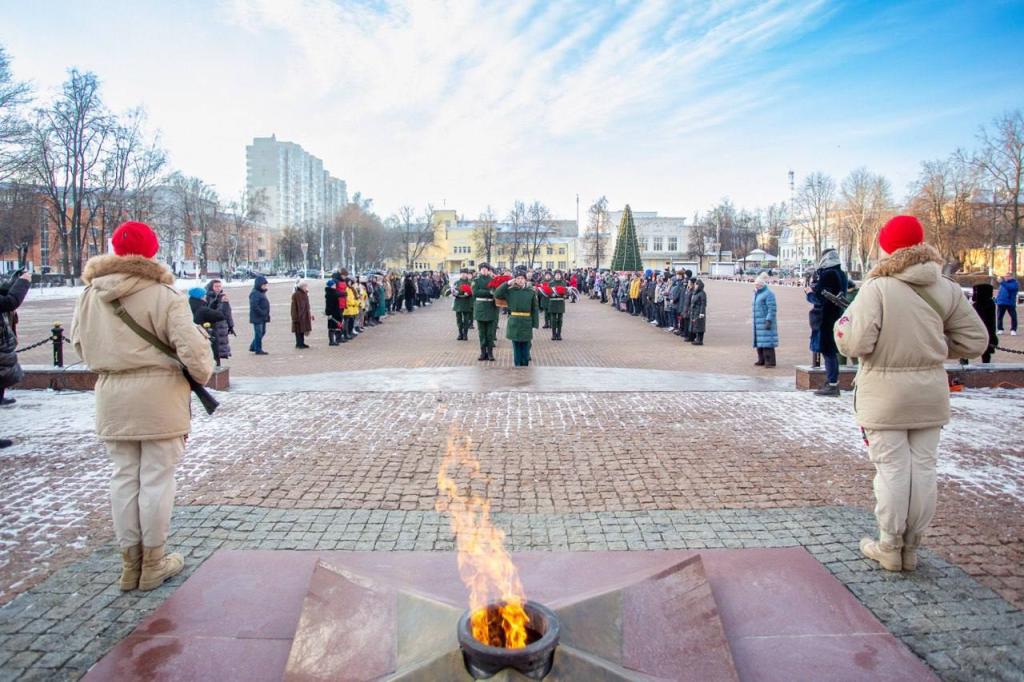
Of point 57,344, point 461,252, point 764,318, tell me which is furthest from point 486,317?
point 461,252

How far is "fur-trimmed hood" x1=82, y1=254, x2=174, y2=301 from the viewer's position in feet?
12.7

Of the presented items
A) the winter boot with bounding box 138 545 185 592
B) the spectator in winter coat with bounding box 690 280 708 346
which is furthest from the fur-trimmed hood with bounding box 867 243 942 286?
the spectator in winter coat with bounding box 690 280 708 346

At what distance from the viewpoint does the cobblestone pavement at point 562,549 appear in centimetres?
339

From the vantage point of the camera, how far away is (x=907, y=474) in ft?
13.3

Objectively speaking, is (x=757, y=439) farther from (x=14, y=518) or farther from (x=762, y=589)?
(x=14, y=518)

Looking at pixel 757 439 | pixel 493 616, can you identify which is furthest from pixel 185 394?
pixel 757 439

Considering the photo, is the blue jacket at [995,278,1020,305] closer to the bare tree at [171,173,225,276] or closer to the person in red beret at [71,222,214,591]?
the person in red beret at [71,222,214,591]

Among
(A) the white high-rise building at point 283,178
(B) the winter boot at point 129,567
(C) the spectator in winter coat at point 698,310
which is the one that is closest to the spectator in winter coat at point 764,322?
(C) the spectator in winter coat at point 698,310

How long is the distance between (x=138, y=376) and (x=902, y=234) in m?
4.58

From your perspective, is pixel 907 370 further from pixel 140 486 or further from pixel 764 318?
pixel 764 318

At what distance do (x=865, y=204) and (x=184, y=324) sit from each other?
258ft

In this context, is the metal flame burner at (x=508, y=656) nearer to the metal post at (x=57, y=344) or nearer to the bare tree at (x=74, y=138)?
the metal post at (x=57, y=344)

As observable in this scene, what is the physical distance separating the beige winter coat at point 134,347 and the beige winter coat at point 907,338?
389cm

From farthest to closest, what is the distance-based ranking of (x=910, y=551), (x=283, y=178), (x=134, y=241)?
(x=283, y=178) → (x=910, y=551) → (x=134, y=241)
